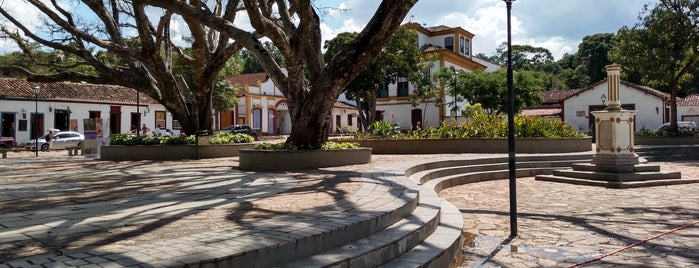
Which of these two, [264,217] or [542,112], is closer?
[264,217]

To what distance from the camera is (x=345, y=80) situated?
10234mm

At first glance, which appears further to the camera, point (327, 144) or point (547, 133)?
point (547, 133)

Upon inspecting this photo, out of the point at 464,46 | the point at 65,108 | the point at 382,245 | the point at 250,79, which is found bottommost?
the point at 382,245

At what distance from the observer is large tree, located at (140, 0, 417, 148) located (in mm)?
9750

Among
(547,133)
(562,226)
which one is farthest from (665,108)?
(562,226)

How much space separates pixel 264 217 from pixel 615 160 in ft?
29.4

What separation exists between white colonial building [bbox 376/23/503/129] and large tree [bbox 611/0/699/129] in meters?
15.7

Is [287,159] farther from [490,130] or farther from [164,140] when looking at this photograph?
[490,130]

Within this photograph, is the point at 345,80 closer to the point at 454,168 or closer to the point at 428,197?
the point at 454,168

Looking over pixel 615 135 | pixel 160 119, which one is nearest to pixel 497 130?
pixel 615 135

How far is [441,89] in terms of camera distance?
36.5 m

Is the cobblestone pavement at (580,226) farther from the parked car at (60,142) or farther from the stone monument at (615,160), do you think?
the parked car at (60,142)

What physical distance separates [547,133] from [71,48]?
15.1 metres

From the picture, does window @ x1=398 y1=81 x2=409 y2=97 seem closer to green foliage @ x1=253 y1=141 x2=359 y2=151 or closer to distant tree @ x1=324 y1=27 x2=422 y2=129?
distant tree @ x1=324 y1=27 x2=422 y2=129
